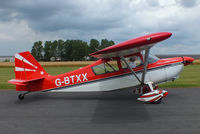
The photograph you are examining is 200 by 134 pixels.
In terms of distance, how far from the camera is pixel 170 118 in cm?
487

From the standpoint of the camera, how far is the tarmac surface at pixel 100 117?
4184mm

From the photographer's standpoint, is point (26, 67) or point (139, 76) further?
point (26, 67)

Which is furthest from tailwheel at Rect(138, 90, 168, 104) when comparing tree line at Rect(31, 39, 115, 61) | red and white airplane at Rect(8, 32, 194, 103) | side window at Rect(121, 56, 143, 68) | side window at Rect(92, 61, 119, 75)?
tree line at Rect(31, 39, 115, 61)

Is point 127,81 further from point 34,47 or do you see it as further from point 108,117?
point 34,47

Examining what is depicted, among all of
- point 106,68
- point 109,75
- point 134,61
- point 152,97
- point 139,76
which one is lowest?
point 152,97

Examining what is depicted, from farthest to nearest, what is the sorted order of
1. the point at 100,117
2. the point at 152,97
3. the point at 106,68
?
the point at 106,68 → the point at 152,97 → the point at 100,117

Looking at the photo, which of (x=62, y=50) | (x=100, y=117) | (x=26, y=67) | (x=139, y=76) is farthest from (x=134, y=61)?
(x=62, y=50)

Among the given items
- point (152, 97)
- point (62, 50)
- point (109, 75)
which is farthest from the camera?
point (62, 50)

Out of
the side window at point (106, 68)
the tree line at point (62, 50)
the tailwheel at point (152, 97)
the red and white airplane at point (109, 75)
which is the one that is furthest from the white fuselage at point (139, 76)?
the tree line at point (62, 50)

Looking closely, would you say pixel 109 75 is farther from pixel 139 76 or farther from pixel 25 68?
pixel 25 68

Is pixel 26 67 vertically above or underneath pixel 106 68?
above

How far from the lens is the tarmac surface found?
4.18m

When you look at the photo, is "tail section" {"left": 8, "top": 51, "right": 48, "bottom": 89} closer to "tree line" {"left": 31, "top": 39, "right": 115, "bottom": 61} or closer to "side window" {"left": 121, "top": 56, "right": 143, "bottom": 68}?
"side window" {"left": 121, "top": 56, "right": 143, "bottom": 68}

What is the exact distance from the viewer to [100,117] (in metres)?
5.07
